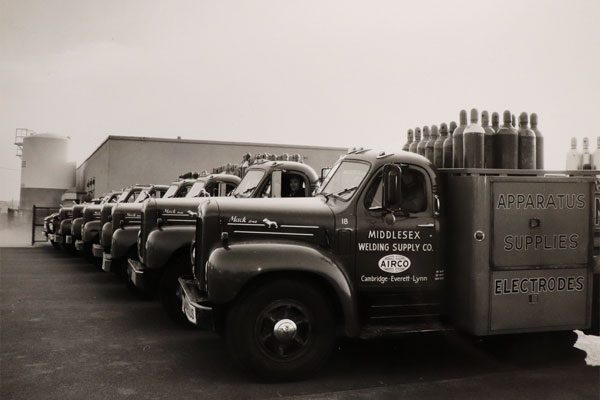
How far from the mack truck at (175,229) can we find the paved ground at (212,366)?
499 millimetres

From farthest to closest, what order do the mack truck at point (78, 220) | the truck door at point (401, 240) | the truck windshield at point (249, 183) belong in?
the mack truck at point (78, 220) → the truck windshield at point (249, 183) → the truck door at point (401, 240)

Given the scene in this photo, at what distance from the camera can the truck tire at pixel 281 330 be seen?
16.1 ft

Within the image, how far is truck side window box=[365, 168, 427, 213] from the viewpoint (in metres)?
5.43

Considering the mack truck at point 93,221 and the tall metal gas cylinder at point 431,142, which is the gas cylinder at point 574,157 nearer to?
the tall metal gas cylinder at point 431,142

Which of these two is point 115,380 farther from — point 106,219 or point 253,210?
point 106,219

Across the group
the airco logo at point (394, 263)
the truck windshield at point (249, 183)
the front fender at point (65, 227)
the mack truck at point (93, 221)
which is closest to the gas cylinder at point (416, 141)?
the airco logo at point (394, 263)

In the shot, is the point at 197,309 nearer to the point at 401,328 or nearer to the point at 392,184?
the point at 401,328

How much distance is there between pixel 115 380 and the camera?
500 cm

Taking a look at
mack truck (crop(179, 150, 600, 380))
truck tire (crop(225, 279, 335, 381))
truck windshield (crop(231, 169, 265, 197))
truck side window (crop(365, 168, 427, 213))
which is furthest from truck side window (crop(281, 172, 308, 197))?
truck tire (crop(225, 279, 335, 381))

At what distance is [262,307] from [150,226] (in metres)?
3.27

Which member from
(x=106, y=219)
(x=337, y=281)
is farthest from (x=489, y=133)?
(x=106, y=219)

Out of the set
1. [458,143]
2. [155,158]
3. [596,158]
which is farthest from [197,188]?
[155,158]

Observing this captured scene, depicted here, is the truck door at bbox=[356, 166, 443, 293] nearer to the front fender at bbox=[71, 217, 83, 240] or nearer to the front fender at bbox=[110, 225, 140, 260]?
the front fender at bbox=[110, 225, 140, 260]

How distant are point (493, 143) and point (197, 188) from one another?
5.07m
